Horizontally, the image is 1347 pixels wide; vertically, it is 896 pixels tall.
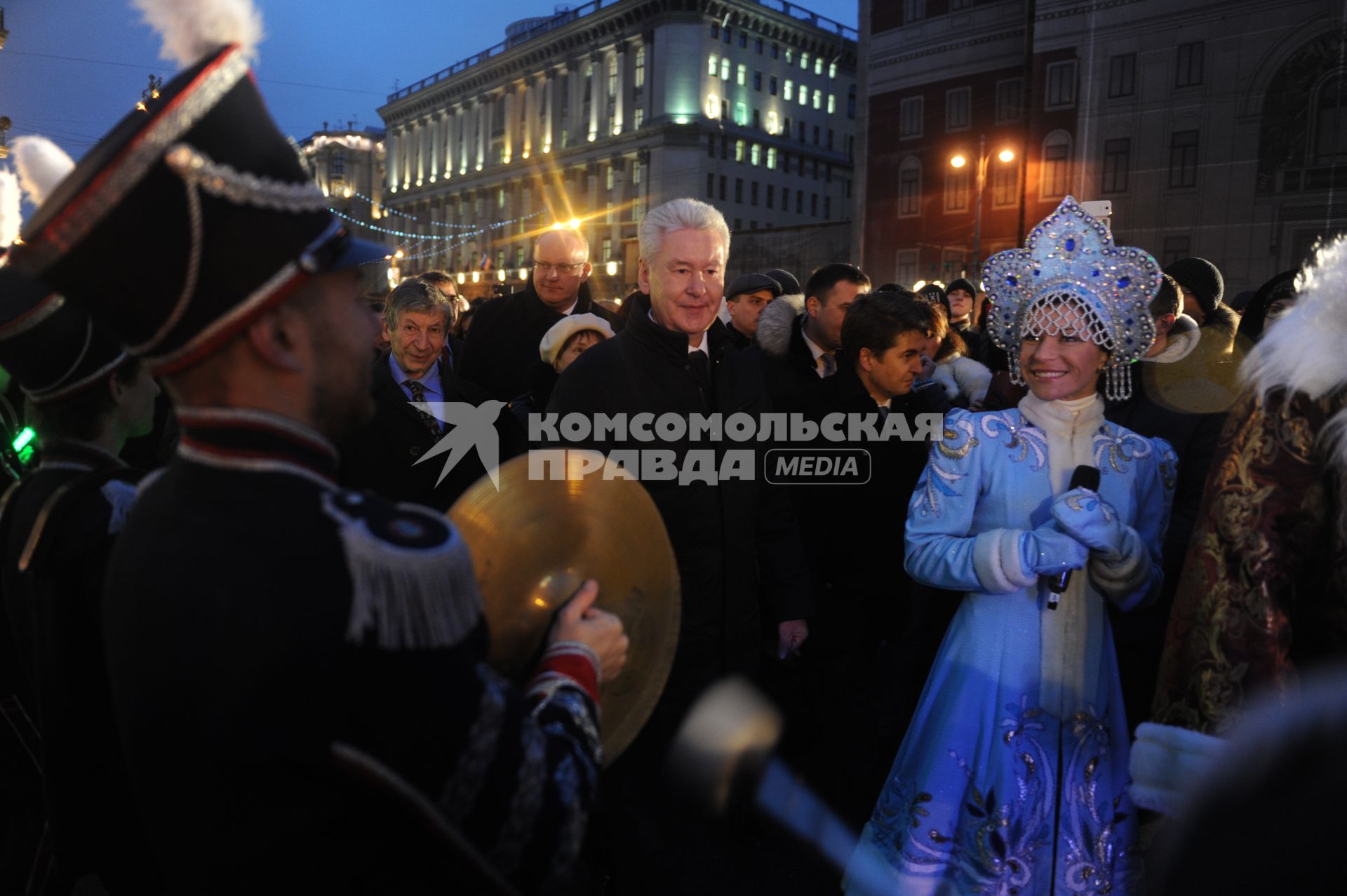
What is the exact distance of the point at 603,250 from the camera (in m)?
70.1

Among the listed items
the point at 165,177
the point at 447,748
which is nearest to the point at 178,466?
the point at 165,177

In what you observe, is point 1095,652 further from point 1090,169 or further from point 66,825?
point 1090,169

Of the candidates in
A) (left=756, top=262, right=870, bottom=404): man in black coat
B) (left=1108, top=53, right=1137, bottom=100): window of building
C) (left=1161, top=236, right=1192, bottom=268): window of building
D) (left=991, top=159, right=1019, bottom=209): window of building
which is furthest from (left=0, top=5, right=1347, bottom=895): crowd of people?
(left=991, top=159, right=1019, bottom=209): window of building

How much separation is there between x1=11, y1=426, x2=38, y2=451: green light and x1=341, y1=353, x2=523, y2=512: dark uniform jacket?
1.13 metres

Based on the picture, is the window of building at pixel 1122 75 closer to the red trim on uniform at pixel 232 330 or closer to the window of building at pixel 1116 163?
the window of building at pixel 1116 163

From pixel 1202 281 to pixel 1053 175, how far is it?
97.6 feet

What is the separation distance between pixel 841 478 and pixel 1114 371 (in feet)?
5.55

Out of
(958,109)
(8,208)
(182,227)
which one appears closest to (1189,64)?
(958,109)

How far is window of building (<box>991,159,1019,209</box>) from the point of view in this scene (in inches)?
1340

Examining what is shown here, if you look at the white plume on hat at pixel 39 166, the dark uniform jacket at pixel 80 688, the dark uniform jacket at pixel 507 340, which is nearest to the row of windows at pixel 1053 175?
the dark uniform jacket at pixel 507 340

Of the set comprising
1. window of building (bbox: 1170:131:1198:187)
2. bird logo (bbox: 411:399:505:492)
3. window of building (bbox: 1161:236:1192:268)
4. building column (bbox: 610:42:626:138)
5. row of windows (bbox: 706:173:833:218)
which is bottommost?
bird logo (bbox: 411:399:505:492)

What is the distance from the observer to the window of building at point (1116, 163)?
99.1ft

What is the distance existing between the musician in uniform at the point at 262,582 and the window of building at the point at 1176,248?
3159cm

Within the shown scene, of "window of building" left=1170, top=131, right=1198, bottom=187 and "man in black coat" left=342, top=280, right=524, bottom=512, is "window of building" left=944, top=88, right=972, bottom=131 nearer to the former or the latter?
"window of building" left=1170, top=131, right=1198, bottom=187
